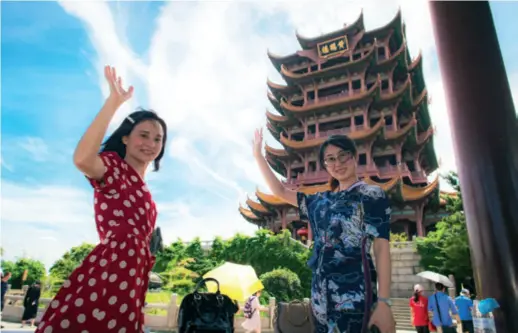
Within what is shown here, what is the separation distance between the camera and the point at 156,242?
5.29 feet

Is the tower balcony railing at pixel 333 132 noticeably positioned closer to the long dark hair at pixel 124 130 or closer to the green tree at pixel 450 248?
the green tree at pixel 450 248

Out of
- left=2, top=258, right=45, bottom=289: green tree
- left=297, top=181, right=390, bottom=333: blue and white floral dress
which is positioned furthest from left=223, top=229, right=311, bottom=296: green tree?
left=2, top=258, right=45, bottom=289: green tree

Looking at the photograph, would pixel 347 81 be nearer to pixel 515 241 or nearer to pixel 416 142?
pixel 416 142

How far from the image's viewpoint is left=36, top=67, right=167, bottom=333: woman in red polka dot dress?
1227 mm

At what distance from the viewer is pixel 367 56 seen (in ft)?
71.8

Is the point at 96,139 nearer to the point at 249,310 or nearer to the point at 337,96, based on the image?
the point at 249,310

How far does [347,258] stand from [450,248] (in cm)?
1296

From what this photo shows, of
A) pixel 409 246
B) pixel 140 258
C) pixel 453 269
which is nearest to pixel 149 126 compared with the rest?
pixel 140 258

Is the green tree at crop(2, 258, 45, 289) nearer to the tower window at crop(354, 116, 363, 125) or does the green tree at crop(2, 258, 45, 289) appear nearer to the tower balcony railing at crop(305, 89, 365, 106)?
the tower balcony railing at crop(305, 89, 365, 106)

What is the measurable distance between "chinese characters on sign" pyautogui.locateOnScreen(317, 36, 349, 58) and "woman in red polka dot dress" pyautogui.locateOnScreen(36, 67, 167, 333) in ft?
79.3

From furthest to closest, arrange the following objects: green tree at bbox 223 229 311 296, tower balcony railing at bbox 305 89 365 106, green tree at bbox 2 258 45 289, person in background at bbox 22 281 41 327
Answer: green tree at bbox 2 258 45 289
tower balcony railing at bbox 305 89 365 106
green tree at bbox 223 229 311 296
person in background at bbox 22 281 41 327

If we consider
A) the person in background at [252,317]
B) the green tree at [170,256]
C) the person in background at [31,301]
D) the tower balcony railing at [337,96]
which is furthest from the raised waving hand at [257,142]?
the tower balcony railing at [337,96]

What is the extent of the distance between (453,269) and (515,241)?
469 inches

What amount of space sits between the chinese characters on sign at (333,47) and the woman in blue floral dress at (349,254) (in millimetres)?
23929
